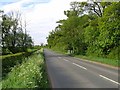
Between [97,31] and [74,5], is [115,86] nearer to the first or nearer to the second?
[97,31]

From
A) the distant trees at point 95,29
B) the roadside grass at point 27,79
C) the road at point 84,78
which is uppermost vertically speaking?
the distant trees at point 95,29

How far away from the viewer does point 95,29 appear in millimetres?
51344

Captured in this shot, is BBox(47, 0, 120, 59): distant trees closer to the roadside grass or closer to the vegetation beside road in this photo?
the vegetation beside road

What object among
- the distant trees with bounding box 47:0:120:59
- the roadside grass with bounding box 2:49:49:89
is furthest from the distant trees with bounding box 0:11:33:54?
the roadside grass with bounding box 2:49:49:89

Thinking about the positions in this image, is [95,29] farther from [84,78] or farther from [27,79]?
[27,79]

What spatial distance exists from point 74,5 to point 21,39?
1546 centimetres

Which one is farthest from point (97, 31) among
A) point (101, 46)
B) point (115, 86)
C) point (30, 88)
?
point (30, 88)

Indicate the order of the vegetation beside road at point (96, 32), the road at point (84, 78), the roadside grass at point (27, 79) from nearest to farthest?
the roadside grass at point (27, 79), the road at point (84, 78), the vegetation beside road at point (96, 32)

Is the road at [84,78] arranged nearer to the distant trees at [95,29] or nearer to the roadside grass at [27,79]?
the roadside grass at [27,79]

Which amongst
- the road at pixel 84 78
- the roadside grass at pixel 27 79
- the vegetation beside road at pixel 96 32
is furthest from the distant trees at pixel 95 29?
the roadside grass at pixel 27 79

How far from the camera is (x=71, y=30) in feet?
238

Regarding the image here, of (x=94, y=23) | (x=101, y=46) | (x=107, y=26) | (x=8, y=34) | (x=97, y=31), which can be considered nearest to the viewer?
(x=107, y=26)

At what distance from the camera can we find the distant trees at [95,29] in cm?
4016

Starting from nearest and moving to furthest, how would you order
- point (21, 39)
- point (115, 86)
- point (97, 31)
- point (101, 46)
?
point (115, 86)
point (101, 46)
point (97, 31)
point (21, 39)
